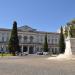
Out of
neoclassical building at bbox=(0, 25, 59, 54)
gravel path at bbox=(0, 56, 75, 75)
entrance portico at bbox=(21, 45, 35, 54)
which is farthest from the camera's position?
entrance portico at bbox=(21, 45, 35, 54)

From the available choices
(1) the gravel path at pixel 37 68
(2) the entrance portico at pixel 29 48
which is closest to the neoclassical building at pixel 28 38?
(2) the entrance portico at pixel 29 48

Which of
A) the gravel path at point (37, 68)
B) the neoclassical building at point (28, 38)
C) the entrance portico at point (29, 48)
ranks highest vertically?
the neoclassical building at point (28, 38)

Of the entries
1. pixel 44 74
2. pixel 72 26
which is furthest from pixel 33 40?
pixel 44 74

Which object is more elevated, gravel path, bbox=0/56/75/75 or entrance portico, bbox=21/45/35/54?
entrance portico, bbox=21/45/35/54

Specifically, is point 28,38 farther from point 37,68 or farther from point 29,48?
point 37,68

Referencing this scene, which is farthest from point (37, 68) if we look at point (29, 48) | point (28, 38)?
point (28, 38)

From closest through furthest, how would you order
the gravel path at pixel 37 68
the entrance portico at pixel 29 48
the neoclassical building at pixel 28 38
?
1. the gravel path at pixel 37 68
2. the neoclassical building at pixel 28 38
3. the entrance portico at pixel 29 48

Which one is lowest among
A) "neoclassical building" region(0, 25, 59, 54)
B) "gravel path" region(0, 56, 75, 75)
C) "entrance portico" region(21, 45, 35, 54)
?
"gravel path" region(0, 56, 75, 75)

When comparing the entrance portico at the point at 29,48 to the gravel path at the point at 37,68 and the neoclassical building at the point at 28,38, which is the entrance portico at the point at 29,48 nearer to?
the neoclassical building at the point at 28,38

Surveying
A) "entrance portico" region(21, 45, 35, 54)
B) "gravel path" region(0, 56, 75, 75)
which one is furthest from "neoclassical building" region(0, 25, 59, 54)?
"gravel path" region(0, 56, 75, 75)

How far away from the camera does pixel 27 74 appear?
46.9 feet

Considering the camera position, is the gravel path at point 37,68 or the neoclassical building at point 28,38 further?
the neoclassical building at point 28,38

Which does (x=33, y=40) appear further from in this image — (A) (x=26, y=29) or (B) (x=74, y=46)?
(B) (x=74, y=46)

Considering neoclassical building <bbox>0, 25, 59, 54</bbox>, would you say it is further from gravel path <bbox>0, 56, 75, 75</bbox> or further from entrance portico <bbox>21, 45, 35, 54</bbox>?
gravel path <bbox>0, 56, 75, 75</bbox>
